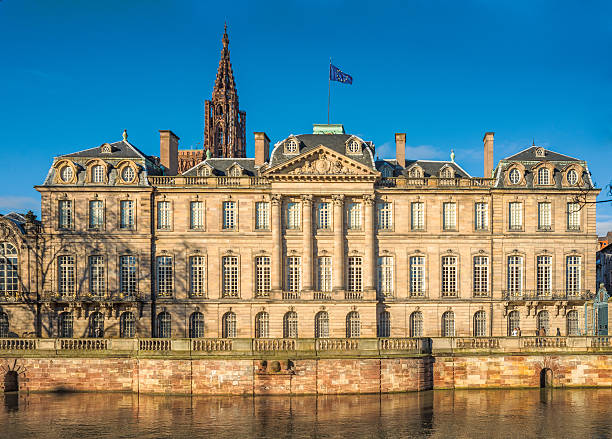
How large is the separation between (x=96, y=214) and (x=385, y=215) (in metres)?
22.5

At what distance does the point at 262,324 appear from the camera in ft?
150

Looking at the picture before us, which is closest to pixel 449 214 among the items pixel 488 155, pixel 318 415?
pixel 488 155

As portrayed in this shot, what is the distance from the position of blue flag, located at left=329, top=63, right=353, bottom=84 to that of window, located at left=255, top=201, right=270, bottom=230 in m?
11.9

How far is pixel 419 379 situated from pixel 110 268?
24700 millimetres

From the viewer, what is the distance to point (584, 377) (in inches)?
1458

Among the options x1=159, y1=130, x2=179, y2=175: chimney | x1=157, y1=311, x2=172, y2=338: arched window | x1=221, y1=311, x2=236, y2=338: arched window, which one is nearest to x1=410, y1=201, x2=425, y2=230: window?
x1=221, y1=311, x2=236, y2=338: arched window

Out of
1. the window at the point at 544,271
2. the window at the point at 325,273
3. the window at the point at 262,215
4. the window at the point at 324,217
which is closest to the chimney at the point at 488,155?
the window at the point at 544,271

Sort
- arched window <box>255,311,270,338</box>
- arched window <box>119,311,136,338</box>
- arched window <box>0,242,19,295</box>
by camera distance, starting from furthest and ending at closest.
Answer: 1. arched window <box>255,311,270,338</box>
2. arched window <box>119,311,136,338</box>
3. arched window <box>0,242,19,295</box>

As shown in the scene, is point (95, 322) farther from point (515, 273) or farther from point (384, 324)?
point (515, 273)

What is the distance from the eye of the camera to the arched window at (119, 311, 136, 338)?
1793 inches

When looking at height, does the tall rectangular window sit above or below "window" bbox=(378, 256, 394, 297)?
above

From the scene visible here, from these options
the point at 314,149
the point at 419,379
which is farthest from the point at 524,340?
the point at 314,149

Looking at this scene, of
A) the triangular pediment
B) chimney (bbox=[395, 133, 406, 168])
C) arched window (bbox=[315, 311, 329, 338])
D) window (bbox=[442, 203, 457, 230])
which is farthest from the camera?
chimney (bbox=[395, 133, 406, 168])

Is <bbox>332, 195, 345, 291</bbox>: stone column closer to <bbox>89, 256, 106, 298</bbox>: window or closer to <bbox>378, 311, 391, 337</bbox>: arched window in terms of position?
<bbox>378, 311, 391, 337</bbox>: arched window
